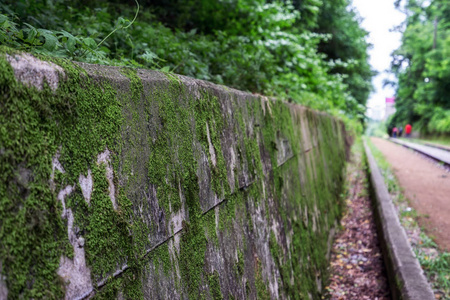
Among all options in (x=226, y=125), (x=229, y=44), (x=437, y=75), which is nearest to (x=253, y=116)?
(x=226, y=125)

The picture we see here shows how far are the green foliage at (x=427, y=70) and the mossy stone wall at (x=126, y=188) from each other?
88.4 ft

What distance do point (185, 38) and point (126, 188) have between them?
3937mm

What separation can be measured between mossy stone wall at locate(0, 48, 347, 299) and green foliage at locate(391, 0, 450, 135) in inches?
1061

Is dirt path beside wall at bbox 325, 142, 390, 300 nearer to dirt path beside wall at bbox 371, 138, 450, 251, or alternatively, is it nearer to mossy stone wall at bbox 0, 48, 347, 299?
dirt path beside wall at bbox 371, 138, 450, 251

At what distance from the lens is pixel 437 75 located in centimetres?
2817

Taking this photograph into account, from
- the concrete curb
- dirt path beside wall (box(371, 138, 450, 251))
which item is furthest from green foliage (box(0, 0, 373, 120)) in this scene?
dirt path beside wall (box(371, 138, 450, 251))

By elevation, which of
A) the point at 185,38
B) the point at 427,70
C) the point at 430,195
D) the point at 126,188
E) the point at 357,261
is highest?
the point at 427,70

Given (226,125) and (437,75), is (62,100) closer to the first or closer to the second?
(226,125)

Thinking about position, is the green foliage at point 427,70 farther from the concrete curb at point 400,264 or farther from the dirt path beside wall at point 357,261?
the concrete curb at point 400,264

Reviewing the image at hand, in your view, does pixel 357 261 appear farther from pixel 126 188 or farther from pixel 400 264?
pixel 126 188

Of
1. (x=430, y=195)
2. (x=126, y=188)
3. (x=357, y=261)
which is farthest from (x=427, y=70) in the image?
(x=126, y=188)

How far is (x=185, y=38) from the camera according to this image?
186 inches

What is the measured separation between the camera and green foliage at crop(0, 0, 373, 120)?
1720 mm

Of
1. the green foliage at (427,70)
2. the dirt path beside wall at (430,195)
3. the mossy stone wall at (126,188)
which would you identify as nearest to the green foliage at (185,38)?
the mossy stone wall at (126,188)
